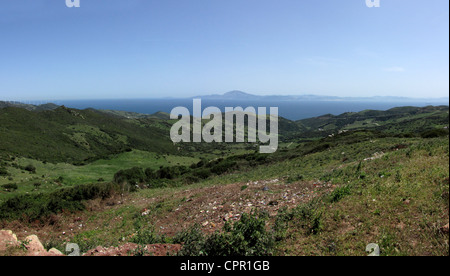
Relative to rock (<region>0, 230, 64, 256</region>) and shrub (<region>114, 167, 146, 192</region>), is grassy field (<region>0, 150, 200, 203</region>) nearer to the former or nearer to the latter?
shrub (<region>114, 167, 146, 192</region>)

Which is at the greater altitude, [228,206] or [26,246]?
[26,246]

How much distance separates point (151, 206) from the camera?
573 inches

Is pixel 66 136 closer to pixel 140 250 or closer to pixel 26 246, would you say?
pixel 26 246

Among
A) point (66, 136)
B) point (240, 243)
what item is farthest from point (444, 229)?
point (66, 136)

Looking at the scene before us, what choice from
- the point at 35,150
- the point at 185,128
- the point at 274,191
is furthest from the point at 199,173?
the point at 185,128

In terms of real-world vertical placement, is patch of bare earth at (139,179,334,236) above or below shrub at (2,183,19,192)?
above

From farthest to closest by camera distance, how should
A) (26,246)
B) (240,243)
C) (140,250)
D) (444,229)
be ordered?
1. (26,246)
2. (140,250)
3. (240,243)
4. (444,229)

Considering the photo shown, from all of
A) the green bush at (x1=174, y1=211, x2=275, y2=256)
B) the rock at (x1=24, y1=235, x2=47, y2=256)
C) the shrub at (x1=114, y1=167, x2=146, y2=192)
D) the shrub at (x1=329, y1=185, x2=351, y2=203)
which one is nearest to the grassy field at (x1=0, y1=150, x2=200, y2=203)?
the shrub at (x1=114, y1=167, x2=146, y2=192)

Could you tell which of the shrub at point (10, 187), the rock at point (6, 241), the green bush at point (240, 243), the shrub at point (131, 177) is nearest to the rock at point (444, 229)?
the green bush at point (240, 243)

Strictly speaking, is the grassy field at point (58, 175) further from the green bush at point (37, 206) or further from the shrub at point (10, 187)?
the green bush at point (37, 206)

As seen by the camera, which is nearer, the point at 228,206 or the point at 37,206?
the point at 228,206

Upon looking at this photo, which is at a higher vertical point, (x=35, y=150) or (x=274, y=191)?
(x=274, y=191)
